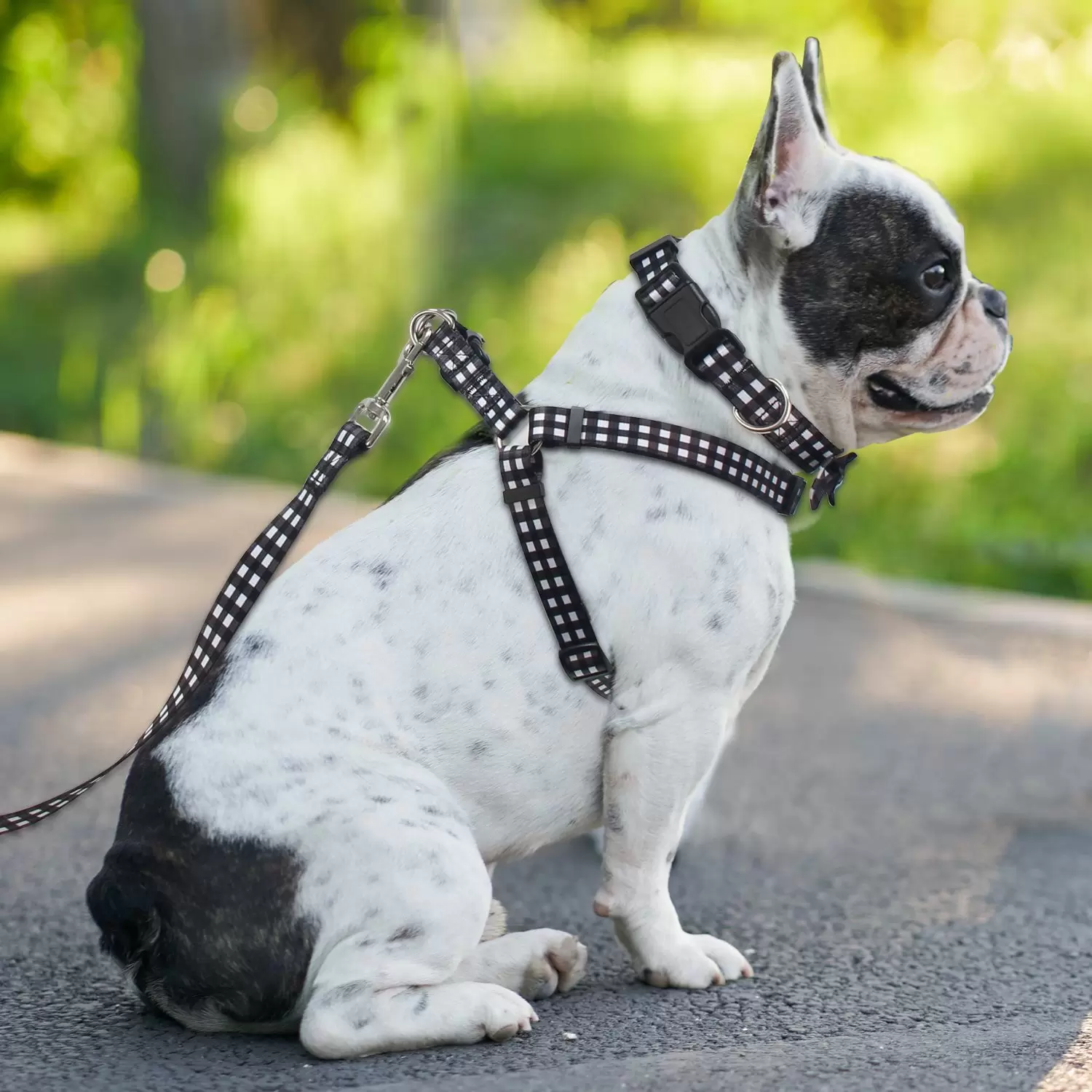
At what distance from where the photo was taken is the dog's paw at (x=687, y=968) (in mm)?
3150

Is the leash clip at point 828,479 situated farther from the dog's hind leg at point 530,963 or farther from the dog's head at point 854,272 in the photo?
the dog's hind leg at point 530,963

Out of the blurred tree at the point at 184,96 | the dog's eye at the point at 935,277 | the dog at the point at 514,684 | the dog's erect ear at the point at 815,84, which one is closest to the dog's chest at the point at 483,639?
the dog at the point at 514,684

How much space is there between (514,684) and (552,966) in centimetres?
66

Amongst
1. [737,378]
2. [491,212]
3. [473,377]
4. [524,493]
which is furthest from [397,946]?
[491,212]

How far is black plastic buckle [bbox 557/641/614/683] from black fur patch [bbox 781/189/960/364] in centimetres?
77

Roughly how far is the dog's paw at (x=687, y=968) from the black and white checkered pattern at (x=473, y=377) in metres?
1.13

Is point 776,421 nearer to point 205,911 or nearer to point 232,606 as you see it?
point 232,606

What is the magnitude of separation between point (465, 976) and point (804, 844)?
1.75 m

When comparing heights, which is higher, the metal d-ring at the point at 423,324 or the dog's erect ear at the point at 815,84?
the dog's erect ear at the point at 815,84

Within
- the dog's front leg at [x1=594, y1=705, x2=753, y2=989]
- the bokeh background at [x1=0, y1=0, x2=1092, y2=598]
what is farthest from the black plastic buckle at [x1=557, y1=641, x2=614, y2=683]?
the bokeh background at [x1=0, y1=0, x2=1092, y2=598]

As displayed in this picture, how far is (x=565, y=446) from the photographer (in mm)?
3006

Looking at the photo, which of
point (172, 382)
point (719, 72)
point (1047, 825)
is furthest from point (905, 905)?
point (719, 72)

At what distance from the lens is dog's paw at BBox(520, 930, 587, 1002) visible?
3078mm

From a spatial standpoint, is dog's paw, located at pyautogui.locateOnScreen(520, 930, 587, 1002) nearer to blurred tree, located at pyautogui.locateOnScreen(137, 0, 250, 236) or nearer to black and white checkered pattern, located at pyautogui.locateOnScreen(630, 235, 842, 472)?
black and white checkered pattern, located at pyautogui.locateOnScreen(630, 235, 842, 472)
